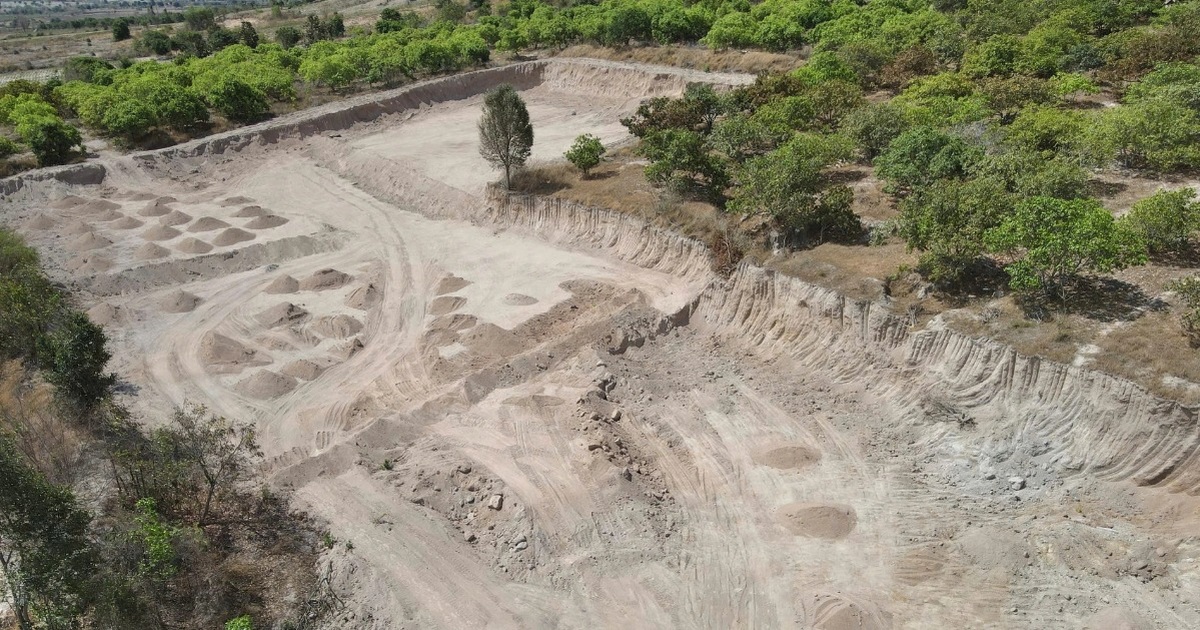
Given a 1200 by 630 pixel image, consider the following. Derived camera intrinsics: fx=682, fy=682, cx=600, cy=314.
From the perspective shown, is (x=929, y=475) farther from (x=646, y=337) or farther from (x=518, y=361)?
(x=518, y=361)

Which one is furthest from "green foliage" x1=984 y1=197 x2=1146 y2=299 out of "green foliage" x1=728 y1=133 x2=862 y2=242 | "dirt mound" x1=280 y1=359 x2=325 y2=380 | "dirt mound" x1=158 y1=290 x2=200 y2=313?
"dirt mound" x1=158 y1=290 x2=200 y2=313

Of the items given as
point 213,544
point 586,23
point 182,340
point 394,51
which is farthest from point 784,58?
point 213,544

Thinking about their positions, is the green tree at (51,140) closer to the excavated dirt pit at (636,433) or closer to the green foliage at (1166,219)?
the excavated dirt pit at (636,433)

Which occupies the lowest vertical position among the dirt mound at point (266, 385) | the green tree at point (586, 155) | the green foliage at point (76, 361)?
the dirt mound at point (266, 385)

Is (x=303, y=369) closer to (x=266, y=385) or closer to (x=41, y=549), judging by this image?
(x=266, y=385)

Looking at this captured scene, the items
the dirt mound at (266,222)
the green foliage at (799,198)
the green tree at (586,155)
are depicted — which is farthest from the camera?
the dirt mound at (266,222)

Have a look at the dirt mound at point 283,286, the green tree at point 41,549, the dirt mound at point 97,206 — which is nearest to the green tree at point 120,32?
the dirt mound at point 97,206
